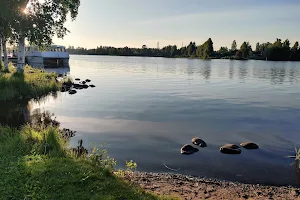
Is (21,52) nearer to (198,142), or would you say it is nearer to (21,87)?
(21,87)

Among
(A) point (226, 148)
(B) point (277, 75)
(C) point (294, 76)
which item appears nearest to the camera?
(A) point (226, 148)

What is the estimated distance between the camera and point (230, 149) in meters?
13.8

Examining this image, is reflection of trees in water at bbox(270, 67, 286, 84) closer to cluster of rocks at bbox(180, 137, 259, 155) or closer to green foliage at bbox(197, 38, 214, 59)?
cluster of rocks at bbox(180, 137, 259, 155)

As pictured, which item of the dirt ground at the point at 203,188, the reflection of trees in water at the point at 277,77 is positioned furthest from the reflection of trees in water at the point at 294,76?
the dirt ground at the point at 203,188

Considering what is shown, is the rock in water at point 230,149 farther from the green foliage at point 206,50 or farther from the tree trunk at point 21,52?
the green foliage at point 206,50

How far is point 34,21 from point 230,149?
22.2 m

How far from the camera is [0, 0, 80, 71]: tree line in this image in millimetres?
22006

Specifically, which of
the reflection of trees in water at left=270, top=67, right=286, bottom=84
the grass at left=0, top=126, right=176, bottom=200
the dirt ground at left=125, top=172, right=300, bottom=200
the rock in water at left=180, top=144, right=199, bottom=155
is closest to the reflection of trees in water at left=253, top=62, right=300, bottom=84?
the reflection of trees in water at left=270, top=67, right=286, bottom=84

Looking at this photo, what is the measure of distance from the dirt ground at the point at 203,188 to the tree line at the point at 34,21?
16778 millimetres

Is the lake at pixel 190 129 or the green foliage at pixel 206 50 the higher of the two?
the green foliage at pixel 206 50

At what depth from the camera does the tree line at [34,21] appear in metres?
22.0

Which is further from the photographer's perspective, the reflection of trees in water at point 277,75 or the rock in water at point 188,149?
the reflection of trees in water at point 277,75

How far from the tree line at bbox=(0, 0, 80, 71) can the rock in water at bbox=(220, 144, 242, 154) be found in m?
17.1

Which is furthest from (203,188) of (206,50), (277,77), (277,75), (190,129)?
(206,50)
